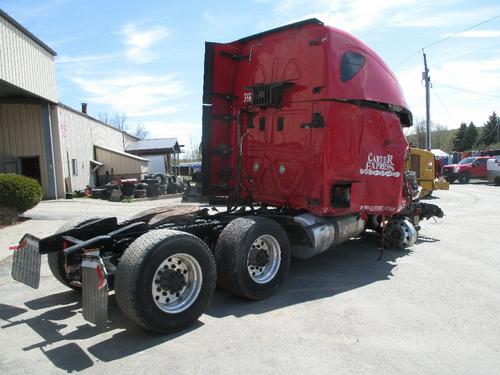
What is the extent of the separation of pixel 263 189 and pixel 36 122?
17.0 m

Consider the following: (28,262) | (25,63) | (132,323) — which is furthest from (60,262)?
(25,63)

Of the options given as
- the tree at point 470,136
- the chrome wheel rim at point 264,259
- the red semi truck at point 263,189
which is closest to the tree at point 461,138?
the tree at point 470,136

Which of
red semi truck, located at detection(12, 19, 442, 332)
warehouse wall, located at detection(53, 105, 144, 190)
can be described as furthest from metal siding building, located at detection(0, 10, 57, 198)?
red semi truck, located at detection(12, 19, 442, 332)

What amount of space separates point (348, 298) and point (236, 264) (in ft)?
5.02

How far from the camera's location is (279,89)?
6.50 meters

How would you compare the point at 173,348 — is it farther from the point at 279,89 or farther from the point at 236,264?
the point at 279,89

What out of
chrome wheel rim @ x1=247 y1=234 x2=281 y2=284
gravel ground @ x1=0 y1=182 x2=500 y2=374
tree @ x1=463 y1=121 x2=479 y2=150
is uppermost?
tree @ x1=463 y1=121 x2=479 y2=150

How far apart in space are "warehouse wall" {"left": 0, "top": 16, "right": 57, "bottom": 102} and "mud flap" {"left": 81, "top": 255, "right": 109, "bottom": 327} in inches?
528

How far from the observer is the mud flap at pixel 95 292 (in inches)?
152

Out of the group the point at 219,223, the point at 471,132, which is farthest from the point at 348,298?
the point at 471,132

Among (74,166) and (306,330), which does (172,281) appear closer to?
(306,330)

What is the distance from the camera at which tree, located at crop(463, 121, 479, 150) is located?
72.1 meters

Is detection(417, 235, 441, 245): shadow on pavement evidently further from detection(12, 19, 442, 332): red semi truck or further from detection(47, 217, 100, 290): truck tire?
detection(47, 217, 100, 290): truck tire

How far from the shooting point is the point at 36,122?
66.0 ft
